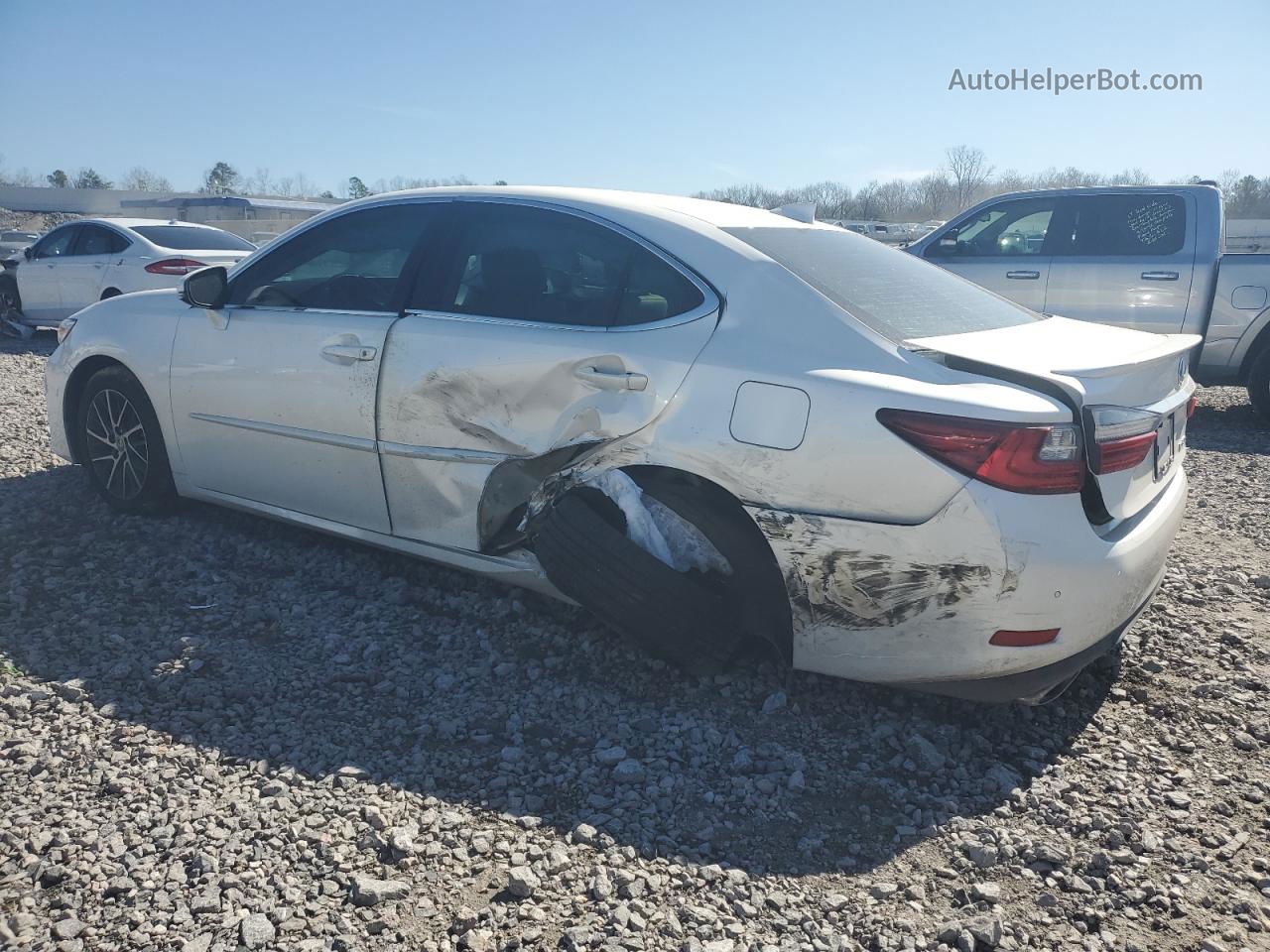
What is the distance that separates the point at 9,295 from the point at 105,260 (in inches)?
95.7

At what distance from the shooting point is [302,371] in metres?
4.02

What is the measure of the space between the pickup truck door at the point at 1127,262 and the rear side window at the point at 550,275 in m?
6.03

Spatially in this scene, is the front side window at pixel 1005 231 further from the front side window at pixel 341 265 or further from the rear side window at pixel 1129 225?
the front side window at pixel 341 265

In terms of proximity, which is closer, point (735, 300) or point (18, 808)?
point (18, 808)

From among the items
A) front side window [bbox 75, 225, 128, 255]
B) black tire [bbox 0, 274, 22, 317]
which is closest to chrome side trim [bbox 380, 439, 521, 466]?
front side window [bbox 75, 225, 128, 255]

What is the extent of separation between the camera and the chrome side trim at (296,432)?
12.7 feet

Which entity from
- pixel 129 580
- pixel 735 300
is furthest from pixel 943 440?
pixel 129 580

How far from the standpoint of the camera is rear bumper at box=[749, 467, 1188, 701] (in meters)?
2.70

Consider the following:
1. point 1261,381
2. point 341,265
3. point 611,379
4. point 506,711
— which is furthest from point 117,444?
point 1261,381

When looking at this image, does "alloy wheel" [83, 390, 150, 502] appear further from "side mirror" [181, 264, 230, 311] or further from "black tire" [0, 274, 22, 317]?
"black tire" [0, 274, 22, 317]

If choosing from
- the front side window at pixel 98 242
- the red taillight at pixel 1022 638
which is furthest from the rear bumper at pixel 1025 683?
the front side window at pixel 98 242

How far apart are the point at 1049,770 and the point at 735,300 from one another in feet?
5.62

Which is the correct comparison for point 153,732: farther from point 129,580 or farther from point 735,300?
point 735,300

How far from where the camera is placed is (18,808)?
8.58 ft
